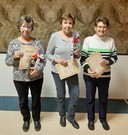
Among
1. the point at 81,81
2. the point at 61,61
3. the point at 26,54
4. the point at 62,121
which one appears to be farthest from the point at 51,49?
the point at 81,81

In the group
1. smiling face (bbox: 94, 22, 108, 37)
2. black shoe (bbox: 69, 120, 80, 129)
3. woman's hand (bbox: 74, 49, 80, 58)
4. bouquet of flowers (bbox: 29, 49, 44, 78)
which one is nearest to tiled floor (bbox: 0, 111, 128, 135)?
black shoe (bbox: 69, 120, 80, 129)

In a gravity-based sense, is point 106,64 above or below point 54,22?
below

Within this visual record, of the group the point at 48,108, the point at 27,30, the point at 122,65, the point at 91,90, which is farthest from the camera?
the point at 122,65

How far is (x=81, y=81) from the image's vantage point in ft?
10.6

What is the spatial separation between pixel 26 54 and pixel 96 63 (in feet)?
2.26

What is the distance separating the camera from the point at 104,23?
2.16 metres

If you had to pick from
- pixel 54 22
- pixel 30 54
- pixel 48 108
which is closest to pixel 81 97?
pixel 48 108

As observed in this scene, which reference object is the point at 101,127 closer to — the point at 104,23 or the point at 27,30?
the point at 104,23

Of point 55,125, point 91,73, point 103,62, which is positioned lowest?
point 55,125

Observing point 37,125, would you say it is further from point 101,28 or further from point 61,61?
point 101,28

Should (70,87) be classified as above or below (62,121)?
above

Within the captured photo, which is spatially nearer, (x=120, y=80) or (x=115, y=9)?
(x=115, y=9)

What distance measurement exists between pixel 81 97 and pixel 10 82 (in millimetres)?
1064

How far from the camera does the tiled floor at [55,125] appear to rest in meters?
2.37
